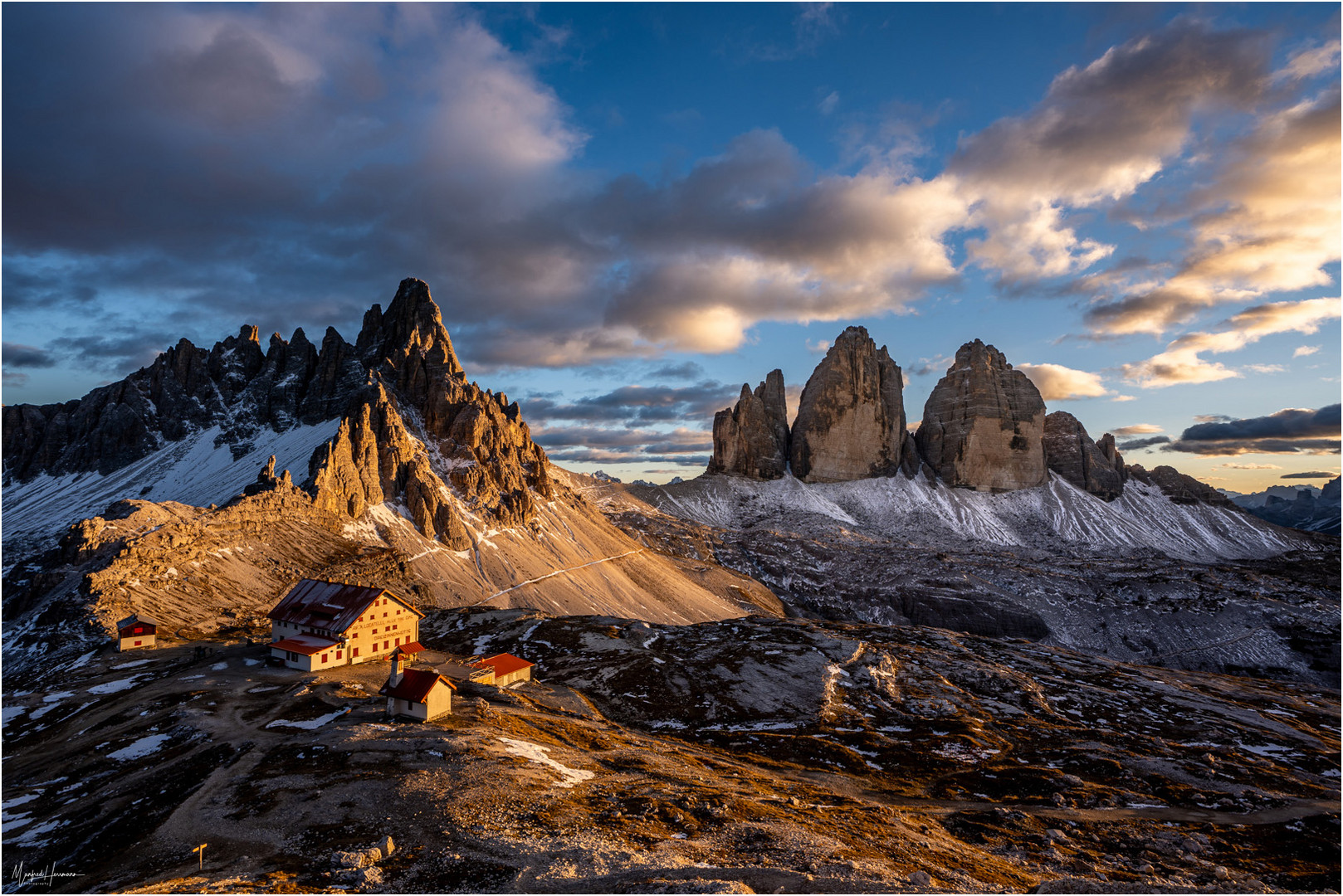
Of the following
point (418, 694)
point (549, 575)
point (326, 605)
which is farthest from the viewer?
point (549, 575)

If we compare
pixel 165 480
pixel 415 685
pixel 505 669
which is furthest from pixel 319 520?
pixel 415 685

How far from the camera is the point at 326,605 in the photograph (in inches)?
2653

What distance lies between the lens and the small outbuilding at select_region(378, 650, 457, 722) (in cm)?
4781

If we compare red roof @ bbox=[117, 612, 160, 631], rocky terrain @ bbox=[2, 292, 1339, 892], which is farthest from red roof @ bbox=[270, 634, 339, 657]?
red roof @ bbox=[117, 612, 160, 631]

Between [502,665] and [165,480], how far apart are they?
16468cm

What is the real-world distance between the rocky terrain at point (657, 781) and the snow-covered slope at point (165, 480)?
109 m

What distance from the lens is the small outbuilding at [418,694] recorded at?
4781 cm

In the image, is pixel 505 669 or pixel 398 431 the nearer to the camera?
pixel 505 669

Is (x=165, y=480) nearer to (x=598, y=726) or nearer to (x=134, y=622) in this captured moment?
(x=134, y=622)

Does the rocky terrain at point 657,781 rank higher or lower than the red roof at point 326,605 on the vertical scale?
lower

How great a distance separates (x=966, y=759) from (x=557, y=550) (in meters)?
127

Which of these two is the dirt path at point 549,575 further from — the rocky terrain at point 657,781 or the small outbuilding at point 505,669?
the small outbuilding at point 505,669

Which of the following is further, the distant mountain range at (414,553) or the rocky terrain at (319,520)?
the distant mountain range at (414,553)

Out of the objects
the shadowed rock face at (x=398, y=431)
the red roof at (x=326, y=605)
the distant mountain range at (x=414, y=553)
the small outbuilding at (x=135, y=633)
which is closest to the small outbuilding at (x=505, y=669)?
the red roof at (x=326, y=605)
